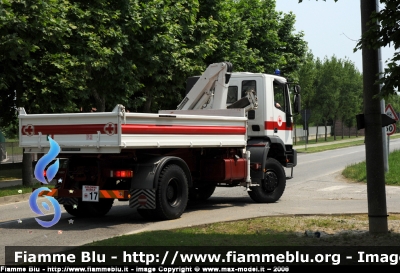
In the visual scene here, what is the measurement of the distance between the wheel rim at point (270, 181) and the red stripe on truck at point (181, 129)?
1667 millimetres

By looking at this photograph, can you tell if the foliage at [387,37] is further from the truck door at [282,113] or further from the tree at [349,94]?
the tree at [349,94]

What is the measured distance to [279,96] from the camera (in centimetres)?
1678

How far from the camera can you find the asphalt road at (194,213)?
36.8 feet

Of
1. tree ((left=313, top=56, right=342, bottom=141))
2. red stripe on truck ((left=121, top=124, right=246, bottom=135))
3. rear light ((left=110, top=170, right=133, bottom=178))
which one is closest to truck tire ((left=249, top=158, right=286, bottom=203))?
red stripe on truck ((left=121, top=124, right=246, bottom=135))

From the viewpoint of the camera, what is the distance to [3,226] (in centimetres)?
1254

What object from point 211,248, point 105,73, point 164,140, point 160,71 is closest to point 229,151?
point 164,140

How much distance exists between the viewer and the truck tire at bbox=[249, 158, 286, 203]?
53.3ft

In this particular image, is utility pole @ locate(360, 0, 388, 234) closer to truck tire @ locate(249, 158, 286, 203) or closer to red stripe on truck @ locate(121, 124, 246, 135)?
red stripe on truck @ locate(121, 124, 246, 135)

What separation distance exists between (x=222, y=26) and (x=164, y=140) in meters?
19.9

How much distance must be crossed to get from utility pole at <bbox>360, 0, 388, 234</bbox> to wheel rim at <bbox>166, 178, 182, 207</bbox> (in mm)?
4192

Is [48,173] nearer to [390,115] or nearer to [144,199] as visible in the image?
[144,199]

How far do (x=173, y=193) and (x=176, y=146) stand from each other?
92 cm

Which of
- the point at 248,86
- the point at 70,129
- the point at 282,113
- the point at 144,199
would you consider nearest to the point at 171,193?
the point at 144,199

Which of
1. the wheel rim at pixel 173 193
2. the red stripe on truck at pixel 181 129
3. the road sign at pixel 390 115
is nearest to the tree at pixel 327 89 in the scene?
the road sign at pixel 390 115
